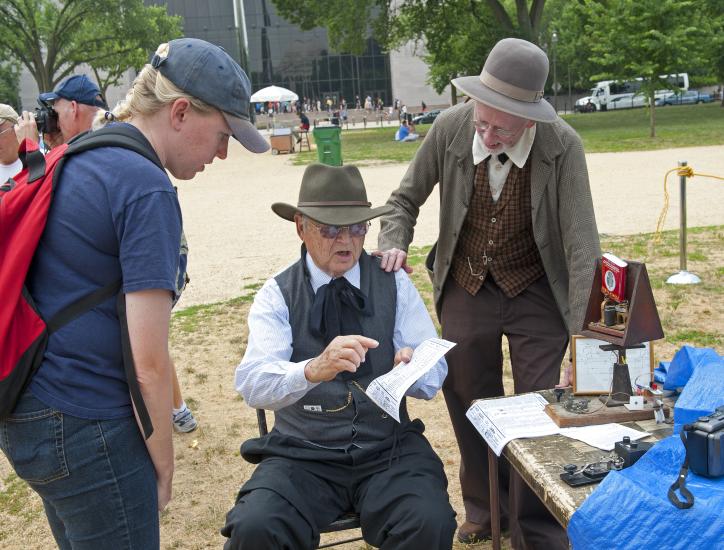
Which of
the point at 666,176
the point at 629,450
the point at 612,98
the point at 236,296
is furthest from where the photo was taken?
the point at 612,98

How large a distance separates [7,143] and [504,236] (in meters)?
3.45

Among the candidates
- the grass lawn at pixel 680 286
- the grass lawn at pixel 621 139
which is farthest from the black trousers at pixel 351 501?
the grass lawn at pixel 621 139

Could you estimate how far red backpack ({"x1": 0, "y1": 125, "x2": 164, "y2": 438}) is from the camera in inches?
68.1

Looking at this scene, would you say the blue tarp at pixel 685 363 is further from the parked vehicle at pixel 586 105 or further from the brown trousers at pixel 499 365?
the parked vehicle at pixel 586 105

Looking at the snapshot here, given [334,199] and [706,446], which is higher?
[334,199]

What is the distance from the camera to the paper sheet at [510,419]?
2451mm

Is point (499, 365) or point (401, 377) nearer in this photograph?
point (401, 377)

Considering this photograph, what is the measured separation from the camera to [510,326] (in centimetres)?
324

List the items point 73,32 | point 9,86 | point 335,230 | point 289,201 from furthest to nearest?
point 9,86 → point 73,32 → point 289,201 → point 335,230

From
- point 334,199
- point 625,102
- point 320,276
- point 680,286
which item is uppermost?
point 334,199

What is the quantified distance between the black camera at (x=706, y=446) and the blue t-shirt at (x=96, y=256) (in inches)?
47.1

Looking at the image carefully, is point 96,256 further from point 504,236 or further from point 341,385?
point 504,236

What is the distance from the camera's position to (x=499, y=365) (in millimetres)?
3389

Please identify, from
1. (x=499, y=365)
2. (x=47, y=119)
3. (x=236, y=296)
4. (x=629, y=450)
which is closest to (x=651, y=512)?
(x=629, y=450)
